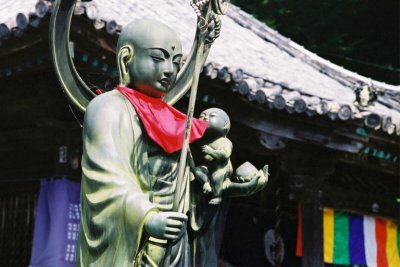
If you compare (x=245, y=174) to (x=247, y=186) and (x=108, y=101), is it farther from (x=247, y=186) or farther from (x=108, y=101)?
(x=108, y=101)

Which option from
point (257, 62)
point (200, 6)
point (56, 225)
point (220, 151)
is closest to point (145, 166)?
point (220, 151)

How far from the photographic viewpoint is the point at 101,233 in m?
4.28

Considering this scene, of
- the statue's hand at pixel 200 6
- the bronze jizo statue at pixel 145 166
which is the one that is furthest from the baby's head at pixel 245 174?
the statue's hand at pixel 200 6

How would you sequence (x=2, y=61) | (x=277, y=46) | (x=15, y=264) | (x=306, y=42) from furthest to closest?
(x=306, y=42) → (x=277, y=46) → (x=15, y=264) → (x=2, y=61)

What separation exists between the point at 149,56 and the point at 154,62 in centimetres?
4

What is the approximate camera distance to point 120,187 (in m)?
4.23

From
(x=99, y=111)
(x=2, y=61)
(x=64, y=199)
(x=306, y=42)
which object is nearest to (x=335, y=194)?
(x=64, y=199)

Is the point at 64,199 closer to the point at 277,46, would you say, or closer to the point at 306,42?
the point at 277,46

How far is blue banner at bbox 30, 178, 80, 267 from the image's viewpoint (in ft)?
29.3

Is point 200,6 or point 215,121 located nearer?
point 200,6

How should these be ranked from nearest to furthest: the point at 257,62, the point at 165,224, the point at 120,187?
the point at 165,224 → the point at 120,187 → the point at 257,62

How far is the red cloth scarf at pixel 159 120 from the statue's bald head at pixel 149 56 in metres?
0.05

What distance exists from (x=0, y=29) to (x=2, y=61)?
546 mm

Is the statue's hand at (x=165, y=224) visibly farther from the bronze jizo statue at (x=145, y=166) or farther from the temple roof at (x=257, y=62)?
the temple roof at (x=257, y=62)
